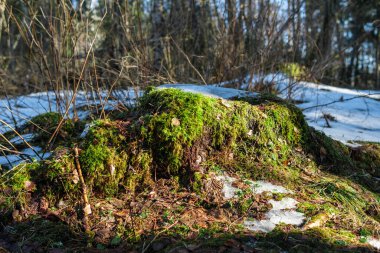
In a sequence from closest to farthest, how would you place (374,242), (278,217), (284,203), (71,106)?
(374,242), (278,217), (284,203), (71,106)

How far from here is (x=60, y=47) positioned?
309cm

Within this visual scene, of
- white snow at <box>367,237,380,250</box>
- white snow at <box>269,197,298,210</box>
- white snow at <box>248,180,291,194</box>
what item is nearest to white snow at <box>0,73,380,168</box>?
white snow at <box>248,180,291,194</box>

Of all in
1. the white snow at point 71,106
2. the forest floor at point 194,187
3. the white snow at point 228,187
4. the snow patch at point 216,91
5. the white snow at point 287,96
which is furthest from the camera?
the white snow at point 71,106

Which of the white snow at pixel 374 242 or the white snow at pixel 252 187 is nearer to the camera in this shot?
the white snow at pixel 374 242

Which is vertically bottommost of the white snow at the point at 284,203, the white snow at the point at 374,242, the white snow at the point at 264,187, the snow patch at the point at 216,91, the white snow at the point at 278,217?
the white snow at the point at 374,242

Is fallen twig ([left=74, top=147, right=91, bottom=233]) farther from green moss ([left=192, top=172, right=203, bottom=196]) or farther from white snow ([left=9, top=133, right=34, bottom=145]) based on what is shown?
white snow ([left=9, top=133, right=34, bottom=145])

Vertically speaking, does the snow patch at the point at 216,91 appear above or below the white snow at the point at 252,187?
above

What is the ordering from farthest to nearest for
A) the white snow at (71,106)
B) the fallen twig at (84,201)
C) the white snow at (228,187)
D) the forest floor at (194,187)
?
1. the white snow at (71,106)
2. the white snow at (228,187)
3. the fallen twig at (84,201)
4. the forest floor at (194,187)

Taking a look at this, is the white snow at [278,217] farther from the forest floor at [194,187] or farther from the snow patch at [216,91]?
the snow patch at [216,91]

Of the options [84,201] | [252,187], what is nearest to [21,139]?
[84,201]

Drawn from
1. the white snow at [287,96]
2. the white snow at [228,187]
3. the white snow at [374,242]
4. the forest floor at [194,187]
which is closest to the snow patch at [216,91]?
the white snow at [287,96]

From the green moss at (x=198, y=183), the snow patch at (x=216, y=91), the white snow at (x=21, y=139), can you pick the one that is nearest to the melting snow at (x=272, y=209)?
the green moss at (x=198, y=183)

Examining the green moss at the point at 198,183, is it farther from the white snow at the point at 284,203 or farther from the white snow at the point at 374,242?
the white snow at the point at 374,242

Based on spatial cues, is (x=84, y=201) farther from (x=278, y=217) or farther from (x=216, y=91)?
(x=216, y=91)
